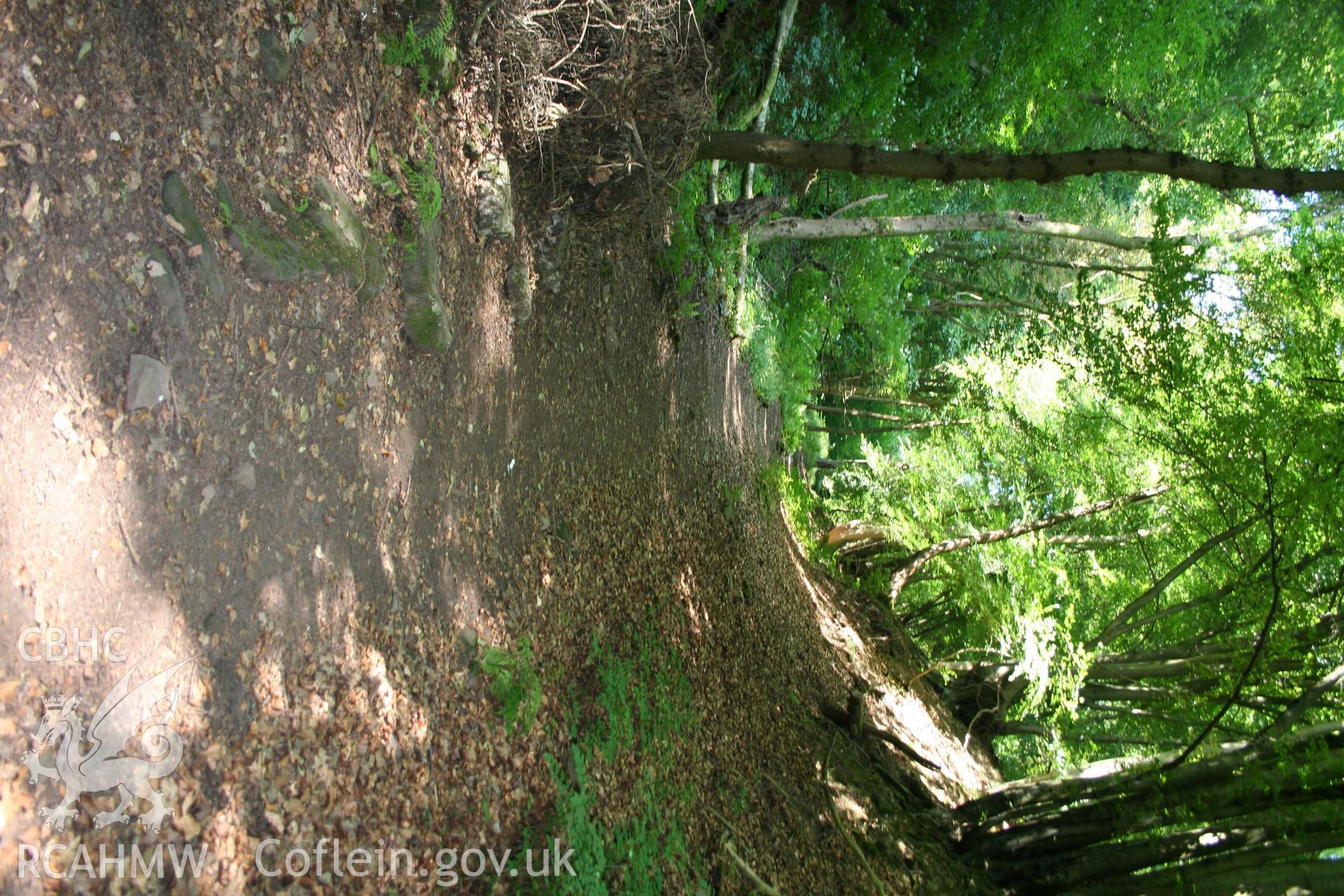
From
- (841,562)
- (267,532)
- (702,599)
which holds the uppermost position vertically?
(267,532)

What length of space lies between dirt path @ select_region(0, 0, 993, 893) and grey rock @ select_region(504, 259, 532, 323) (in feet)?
0.26

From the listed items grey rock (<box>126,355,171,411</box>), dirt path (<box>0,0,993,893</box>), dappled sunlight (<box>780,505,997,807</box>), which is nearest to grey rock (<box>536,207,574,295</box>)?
dirt path (<box>0,0,993,893</box>)

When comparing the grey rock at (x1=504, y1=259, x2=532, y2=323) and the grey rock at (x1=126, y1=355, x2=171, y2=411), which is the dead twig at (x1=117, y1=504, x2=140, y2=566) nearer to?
the grey rock at (x1=126, y1=355, x2=171, y2=411)

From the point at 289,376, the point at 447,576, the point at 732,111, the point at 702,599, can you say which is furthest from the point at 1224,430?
the point at 289,376

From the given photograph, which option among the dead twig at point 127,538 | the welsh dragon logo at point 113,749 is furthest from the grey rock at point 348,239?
the welsh dragon logo at point 113,749

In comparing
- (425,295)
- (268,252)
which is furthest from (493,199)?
(268,252)

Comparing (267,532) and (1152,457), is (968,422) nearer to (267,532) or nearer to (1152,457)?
(1152,457)

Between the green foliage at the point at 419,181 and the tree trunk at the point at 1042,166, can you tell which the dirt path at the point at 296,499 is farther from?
the tree trunk at the point at 1042,166

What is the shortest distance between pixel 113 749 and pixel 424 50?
331cm

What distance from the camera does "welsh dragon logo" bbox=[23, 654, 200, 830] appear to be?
226cm

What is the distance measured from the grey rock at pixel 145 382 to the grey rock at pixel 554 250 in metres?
2.79

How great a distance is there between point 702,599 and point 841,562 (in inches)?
281

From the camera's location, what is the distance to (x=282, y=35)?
342cm

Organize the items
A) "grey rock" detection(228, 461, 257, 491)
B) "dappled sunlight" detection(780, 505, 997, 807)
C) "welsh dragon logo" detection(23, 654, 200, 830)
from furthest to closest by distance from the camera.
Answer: "dappled sunlight" detection(780, 505, 997, 807)
"grey rock" detection(228, 461, 257, 491)
"welsh dragon logo" detection(23, 654, 200, 830)
